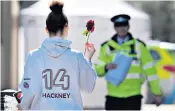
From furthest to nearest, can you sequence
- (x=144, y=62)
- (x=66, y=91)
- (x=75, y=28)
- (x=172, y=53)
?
(x=172, y=53) → (x=75, y=28) → (x=144, y=62) → (x=66, y=91)

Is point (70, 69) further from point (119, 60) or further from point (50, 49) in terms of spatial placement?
point (119, 60)

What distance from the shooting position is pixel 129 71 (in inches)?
283

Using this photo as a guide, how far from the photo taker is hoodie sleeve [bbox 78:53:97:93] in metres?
4.06

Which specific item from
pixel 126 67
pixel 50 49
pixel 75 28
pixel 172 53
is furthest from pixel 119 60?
pixel 172 53

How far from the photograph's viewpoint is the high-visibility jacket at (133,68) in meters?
7.06

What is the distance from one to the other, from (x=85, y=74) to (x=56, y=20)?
46 cm

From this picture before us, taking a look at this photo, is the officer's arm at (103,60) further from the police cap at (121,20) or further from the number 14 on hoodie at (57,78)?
the number 14 on hoodie at (57,78)

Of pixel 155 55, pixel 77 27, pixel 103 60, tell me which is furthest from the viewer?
pixel 155 55

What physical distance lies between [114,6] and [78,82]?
7.57 metres

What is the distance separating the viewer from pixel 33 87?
13.4ft

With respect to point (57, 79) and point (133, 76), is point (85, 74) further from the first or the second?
point (133, 76)

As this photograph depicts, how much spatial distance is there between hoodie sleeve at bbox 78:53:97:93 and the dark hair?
27cm

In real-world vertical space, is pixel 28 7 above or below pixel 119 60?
above

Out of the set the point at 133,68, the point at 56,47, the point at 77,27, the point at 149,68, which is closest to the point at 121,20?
the point at 133,68
